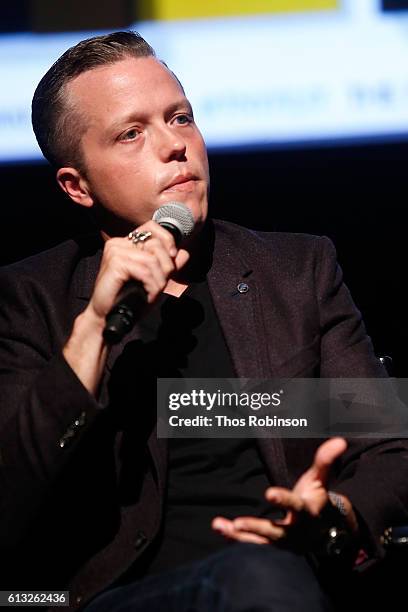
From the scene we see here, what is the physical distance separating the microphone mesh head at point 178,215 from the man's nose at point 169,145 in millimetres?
139

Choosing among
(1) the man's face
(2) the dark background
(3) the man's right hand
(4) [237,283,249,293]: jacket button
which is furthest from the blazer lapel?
(2) the dark background

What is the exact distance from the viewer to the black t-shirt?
1.88 metres

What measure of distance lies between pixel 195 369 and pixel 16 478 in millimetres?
404

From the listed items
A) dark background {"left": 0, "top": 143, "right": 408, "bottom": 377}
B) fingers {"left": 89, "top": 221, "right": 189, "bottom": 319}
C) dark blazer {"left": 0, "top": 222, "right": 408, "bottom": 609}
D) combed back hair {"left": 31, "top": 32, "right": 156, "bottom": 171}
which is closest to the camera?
fingers {"left": 89, "top": 221, "right": 189, "bottom": 319}

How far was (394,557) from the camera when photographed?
1797 millimetres

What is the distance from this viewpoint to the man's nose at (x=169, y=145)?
6.67 ft

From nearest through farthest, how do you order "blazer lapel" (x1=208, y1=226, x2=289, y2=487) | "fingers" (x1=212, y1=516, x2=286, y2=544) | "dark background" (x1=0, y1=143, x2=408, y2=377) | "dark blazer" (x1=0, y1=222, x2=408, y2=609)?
"fingers" (x1=212, y1=516, x2=286, y2=544)
"dark blazer" (x1=0, y1=222, x2=408, y2=609)
"blazer lapel" (x1=208, y1=226, x2=289, y2=487)
"dark background" (x1=0, y1=143, x2=408, y2=377)

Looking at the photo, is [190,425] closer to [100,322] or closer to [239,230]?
[100,322]

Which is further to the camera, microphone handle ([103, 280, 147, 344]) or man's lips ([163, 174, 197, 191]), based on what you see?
man's lips ([163, 174, 197, 191])

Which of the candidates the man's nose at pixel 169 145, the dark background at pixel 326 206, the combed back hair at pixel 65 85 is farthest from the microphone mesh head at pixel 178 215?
the dark background at pixel 326 206

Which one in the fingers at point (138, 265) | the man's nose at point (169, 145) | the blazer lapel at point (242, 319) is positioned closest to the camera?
the fingers at point (138, 265)

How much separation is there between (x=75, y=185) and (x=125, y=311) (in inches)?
26.8

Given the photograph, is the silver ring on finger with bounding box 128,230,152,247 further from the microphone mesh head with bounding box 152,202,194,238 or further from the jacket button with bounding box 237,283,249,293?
the jacket button with bounding box 237,283,249,293

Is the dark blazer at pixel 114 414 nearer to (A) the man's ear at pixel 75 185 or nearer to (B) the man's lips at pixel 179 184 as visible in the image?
(A) the man's ear at pixel 75 185
